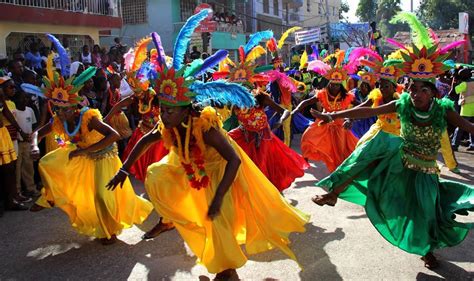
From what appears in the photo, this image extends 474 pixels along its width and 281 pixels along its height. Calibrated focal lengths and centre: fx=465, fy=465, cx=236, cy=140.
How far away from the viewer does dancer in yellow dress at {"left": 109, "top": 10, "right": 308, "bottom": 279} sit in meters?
3.66

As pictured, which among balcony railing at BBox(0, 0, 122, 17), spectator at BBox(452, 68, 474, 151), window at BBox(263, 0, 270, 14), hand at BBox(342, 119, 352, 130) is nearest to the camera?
hand at BBox(342, 119, 352, 130)

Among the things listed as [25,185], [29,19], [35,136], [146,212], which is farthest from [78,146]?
[29,19]

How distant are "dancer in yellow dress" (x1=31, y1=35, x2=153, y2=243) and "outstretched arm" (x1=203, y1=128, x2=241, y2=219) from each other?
1.51 m

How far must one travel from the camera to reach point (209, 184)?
395 centimetres

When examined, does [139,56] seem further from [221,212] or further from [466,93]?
[466,93]

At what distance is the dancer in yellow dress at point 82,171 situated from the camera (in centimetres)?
483

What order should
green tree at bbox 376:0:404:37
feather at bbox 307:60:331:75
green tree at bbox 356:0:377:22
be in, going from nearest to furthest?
feather at bbox 307:60:331:75, green tree at bbox 376:0:404:37, green tree at bbox 356:0:377:22

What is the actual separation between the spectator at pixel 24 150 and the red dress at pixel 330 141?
412 centimetres

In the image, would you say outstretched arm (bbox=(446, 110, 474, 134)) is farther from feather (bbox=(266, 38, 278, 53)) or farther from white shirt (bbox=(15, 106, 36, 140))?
white shirt (bbox=(15, 106, 36, 140))

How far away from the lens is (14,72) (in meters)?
8.10

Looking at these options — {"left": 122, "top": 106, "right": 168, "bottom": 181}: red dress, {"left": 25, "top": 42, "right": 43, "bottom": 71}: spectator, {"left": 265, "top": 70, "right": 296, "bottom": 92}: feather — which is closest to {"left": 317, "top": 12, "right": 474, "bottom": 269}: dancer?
{"left": 265, "top": 70, "right": 296, "bottom": 92}: feather

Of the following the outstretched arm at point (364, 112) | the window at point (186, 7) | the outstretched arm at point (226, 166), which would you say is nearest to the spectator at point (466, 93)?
the outstretched arm at point (364, 112)

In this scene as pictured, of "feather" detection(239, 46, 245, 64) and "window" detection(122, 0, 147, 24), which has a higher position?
"window" detection(122, 0, 147, 24)

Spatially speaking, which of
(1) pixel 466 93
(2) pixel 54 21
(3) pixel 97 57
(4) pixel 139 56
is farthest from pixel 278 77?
(2) pixel 54 21
